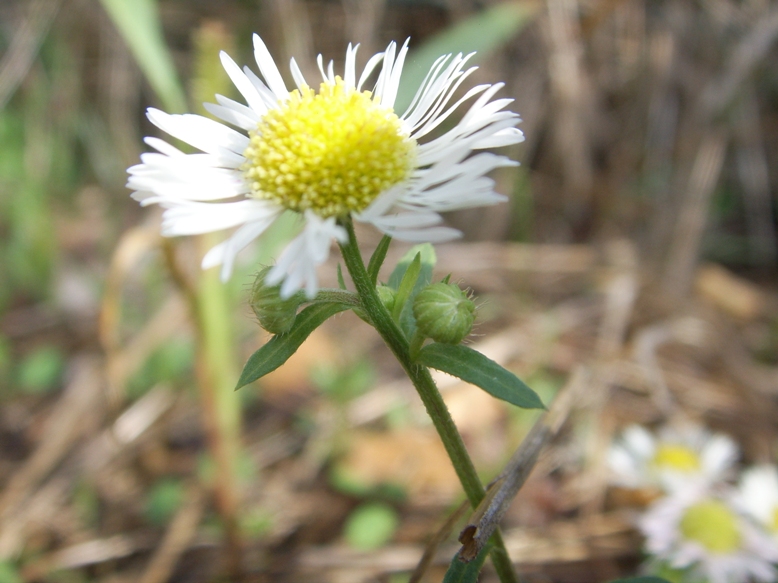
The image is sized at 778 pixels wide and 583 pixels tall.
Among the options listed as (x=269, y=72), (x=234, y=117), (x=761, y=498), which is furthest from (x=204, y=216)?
(x=761, y=498)

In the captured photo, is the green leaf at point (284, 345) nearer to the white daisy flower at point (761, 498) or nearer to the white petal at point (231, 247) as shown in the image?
the white petal at point (231, 247)

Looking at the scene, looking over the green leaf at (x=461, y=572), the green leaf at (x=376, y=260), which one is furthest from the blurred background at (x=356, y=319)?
the green leaf at (x=376, y=260)

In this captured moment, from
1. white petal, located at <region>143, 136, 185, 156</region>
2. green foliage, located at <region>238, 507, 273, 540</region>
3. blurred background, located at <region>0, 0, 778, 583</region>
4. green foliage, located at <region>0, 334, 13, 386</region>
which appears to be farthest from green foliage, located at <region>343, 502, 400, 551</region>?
green foliage, located at <region>0, 334, 13, 386</region>

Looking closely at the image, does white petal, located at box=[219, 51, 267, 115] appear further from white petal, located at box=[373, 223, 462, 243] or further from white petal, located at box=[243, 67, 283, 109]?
white petal, located at box=[373, 223, 462, 243]

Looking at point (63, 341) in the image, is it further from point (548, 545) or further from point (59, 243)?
point (548, 545)

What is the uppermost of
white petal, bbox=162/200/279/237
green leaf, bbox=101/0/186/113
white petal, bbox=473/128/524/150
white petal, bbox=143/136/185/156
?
green leaf, bbox=101/0/186/113

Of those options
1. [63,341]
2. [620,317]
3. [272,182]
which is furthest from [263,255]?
[620,317]

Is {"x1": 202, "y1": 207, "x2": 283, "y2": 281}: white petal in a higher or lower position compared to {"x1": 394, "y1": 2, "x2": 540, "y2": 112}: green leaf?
lower

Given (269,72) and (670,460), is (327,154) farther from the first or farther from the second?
(670,460)

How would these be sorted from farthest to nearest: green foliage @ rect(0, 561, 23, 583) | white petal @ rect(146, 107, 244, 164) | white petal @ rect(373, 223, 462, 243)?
green foliage @ rect(0, 561, 23, 583) → white petal @ rect(146, 107, 244, 164) → white petal @ rect(373, 223, 462, 243)
